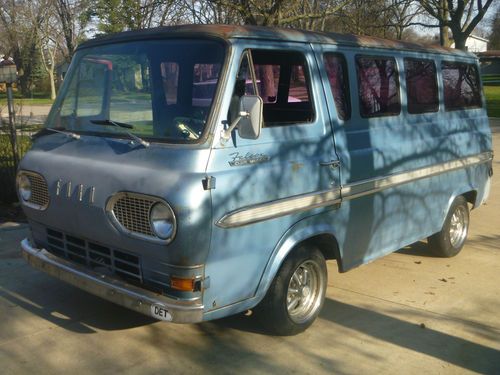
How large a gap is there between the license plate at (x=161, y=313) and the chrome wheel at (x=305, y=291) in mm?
1077

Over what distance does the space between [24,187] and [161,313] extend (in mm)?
1685

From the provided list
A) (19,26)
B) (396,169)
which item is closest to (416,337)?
(396,169)

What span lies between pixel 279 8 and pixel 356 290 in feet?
20.5

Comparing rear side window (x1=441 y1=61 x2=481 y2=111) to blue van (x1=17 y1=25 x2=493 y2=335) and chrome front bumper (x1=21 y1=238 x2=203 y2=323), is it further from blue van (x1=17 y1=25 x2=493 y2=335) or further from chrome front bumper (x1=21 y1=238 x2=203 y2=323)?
chrome front bumper (x1=21 y1=238 x2=203 y2=323)

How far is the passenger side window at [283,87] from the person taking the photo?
13.2 feet

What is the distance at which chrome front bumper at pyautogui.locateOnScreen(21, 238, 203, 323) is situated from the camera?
345 centimetres

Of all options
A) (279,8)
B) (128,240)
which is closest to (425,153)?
(128,240)

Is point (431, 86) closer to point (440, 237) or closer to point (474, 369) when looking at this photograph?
point (440, 237)

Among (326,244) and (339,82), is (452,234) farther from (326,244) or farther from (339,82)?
(339,82)

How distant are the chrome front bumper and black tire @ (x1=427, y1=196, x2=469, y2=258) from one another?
3.46 metres

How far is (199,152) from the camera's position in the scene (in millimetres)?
3477

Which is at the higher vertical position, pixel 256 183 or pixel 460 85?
pixel 460 85

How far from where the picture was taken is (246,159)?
369 centimetres

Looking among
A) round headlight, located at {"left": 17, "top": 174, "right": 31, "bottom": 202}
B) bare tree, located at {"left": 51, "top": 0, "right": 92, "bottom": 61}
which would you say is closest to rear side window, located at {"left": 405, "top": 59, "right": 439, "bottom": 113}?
round headlight, located at {"left": 17, "top": 174, "right": 31, "bottom": 202}
